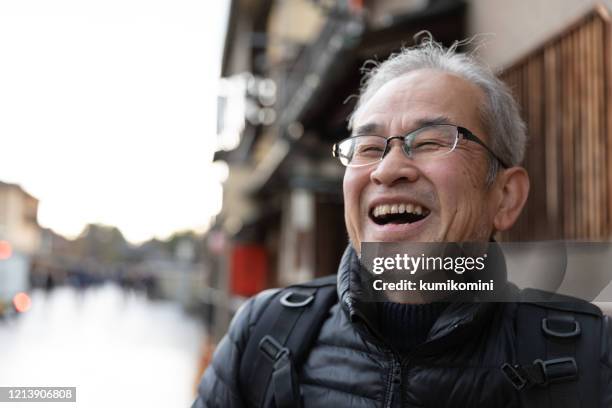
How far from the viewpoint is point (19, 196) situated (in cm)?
168

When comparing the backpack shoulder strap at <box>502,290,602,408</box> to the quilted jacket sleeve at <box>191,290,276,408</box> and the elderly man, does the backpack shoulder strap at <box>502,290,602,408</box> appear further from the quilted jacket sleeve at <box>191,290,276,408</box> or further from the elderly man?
the quilted jacket sleeve at <box>191,290,276,408</box>

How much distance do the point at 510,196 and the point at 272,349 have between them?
0.54m

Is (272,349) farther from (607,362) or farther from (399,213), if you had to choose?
(607,362)

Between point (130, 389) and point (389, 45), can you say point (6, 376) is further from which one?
point (389, 45)

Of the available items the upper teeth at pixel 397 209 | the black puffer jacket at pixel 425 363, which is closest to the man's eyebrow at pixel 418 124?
the upper teeth at pixel 397 209

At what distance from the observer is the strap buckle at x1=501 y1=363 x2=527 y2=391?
0.89 metres

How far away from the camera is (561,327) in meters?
0.93

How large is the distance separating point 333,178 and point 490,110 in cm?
412

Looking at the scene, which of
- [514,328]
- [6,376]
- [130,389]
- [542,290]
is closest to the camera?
[542,290]

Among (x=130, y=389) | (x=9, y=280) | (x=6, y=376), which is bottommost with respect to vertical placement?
(x=130, y=389)

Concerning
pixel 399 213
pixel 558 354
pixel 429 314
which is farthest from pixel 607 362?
pixel 399 213

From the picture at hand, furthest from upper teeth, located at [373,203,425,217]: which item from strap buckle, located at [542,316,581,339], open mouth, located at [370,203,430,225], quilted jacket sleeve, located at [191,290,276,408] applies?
quilted jacket sleeve, located at [191,290,276,408]

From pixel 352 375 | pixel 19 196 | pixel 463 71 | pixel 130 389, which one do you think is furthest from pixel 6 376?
pixel 463 71

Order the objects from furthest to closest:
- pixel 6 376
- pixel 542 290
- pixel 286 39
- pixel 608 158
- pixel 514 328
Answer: pixel 286 39 → pixel 608 158 → pixel 6 376 → pixel 514 328 → pixel 542 290
